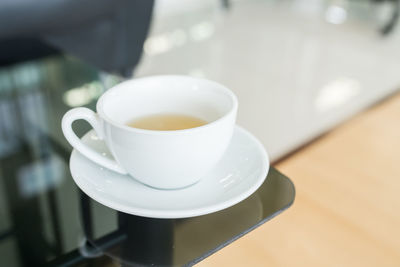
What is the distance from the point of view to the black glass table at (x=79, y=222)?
37 centimetres

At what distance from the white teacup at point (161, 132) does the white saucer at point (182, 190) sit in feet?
0.04

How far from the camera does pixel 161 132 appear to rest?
14.1 inches

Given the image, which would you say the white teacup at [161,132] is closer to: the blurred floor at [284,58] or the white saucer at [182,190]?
the white saucer at [182,190]

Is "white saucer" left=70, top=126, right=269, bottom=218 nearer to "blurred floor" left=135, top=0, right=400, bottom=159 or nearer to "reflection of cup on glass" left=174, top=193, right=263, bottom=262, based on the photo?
"reflection of cup on glass" left=174, top=193, right=263, bottom=262

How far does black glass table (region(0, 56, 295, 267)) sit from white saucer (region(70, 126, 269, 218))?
2 centimetres

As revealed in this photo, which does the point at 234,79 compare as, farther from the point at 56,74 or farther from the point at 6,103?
the point at 6,103

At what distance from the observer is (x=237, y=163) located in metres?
0.44

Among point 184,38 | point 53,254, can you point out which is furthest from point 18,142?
point 184,38

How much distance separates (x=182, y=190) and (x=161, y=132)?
0.07 meters

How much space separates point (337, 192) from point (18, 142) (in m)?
0.40

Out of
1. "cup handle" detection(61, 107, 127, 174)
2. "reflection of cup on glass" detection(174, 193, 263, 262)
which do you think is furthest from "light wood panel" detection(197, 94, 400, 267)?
"cup handle" detection(61, 107, 127, 174)

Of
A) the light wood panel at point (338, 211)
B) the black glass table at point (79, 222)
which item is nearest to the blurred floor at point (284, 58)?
the light wood panel at point (338, 211)

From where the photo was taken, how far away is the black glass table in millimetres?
366

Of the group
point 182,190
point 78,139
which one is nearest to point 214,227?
point 182,190
